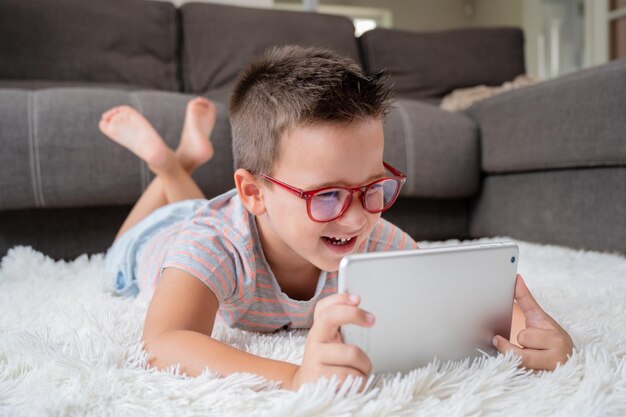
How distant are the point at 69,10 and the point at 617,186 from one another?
189cm

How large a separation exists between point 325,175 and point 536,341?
30 centimetres

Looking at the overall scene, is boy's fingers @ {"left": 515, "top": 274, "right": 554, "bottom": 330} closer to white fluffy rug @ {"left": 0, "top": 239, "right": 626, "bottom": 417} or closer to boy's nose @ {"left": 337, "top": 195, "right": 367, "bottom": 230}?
white fluffy rug @ {"left": 0, "top": 239, "right": 626, "bottom": 417}

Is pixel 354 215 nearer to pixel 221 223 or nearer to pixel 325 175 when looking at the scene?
pixel 325 175

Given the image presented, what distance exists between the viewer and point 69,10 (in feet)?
6.22

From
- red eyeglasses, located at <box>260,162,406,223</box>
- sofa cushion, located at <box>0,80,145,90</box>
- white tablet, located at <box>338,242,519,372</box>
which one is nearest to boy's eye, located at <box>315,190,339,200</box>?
red eyeglasses, located at <box>260,162,406,223</box>

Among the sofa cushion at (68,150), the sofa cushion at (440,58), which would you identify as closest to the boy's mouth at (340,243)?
the sofa cushion at (68,150)

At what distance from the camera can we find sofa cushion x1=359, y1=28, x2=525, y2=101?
2.36 meters

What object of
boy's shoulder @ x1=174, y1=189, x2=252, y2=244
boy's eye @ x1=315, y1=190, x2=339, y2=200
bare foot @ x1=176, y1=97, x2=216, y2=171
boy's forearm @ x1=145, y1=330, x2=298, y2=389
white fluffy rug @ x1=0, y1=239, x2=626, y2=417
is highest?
bare foot @ x1=176, y1=97, x2=216, y2=171

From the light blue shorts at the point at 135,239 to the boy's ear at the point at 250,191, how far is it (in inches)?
17.0

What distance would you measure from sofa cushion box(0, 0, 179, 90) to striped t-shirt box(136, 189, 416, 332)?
4.36ft

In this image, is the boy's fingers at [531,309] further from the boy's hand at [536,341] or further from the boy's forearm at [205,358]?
the boy's forearm at [205,358]

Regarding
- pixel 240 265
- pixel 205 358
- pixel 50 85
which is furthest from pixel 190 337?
pixel 50 85

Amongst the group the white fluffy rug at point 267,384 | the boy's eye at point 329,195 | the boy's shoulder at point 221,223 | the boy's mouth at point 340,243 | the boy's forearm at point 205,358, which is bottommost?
the white fluffy rug at point 267,384

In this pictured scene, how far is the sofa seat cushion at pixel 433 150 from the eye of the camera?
161 cm
